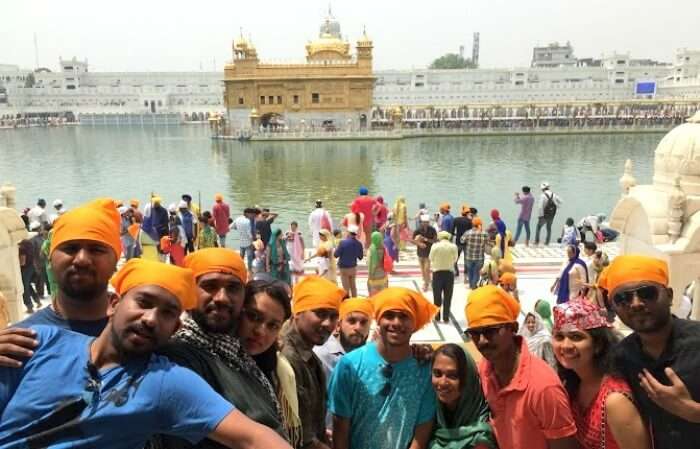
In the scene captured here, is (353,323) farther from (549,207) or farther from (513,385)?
(549,207)

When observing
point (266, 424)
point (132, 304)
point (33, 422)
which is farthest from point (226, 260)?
point (33, 422)

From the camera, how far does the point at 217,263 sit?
197 cm

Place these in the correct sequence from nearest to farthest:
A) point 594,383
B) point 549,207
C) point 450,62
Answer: point 594,383 → point 549,207 → point 450,62

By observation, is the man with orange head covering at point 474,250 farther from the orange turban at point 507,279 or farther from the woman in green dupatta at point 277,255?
the woman in green dupatta at point 277,255

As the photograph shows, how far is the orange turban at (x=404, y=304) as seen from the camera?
231cm

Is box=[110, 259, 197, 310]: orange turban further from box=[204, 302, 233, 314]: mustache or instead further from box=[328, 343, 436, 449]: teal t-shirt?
box=[328, 343, 436, 449]: teal t-shirt

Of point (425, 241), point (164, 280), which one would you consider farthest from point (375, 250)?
point (164, 280)

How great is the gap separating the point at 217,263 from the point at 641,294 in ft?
5.20

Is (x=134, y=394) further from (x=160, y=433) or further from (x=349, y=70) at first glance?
(x=349, y=70)

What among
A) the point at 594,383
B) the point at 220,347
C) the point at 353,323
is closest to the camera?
the point at 220,347

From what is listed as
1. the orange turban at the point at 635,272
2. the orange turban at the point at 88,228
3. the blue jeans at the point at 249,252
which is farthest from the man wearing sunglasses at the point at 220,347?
the blue jeans at the point at 249,252

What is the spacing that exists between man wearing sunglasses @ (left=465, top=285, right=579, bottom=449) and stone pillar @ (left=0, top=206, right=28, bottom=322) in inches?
194

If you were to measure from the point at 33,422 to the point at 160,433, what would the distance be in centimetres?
31

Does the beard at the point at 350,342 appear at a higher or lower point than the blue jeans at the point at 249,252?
higher
